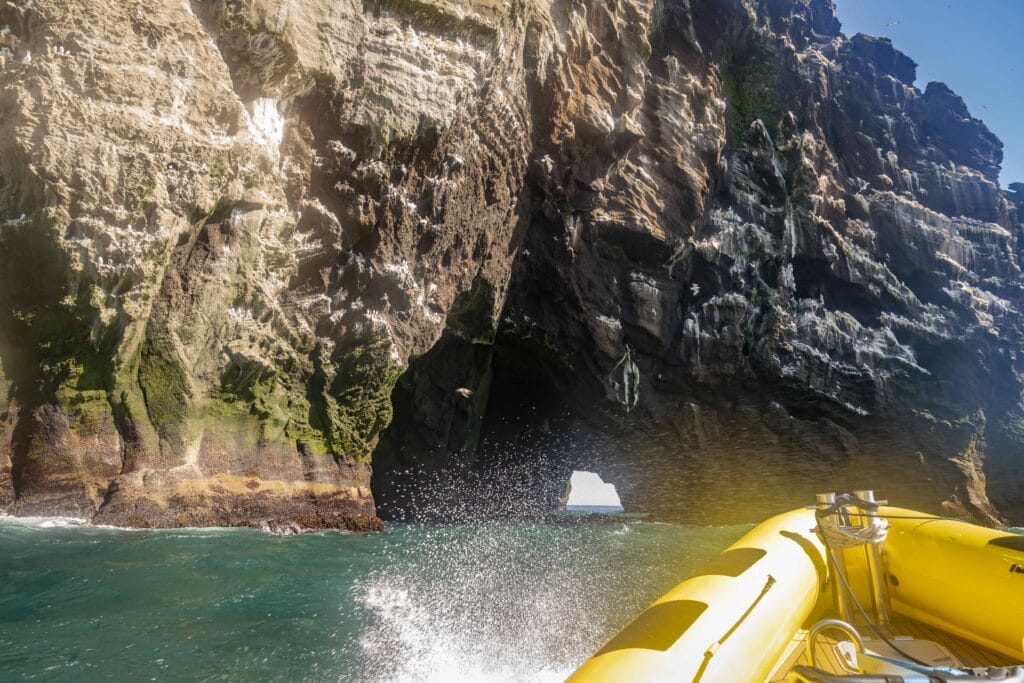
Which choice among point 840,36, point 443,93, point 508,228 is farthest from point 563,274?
point 840,36

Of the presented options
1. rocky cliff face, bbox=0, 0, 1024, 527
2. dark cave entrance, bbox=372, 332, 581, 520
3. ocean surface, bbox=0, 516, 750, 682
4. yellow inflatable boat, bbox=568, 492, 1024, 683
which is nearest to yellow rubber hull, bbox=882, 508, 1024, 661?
yellow inflatable boat, bbox=568, 492, 1024, 683

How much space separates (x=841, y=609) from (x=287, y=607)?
4.75 meters

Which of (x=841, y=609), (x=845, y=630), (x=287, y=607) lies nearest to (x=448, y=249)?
(x=287, y=607)

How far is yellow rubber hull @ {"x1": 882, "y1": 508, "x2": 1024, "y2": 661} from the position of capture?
2.96 metres

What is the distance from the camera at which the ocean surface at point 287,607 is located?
12.8 ft

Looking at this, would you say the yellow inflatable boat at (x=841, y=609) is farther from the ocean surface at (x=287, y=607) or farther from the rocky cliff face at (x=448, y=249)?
the rocky cliff face at (x=448, y=249)

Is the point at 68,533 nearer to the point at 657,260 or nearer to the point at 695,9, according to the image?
the point at 657,260

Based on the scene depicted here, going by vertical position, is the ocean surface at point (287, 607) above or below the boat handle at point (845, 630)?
below

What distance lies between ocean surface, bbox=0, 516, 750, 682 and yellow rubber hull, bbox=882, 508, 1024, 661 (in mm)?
2334

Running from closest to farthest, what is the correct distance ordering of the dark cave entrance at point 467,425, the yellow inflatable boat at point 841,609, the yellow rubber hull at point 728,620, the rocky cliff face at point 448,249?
the yellow rubber hull at point 728,620
the yellow inflatable boat at point 841,609
the rocky cliff face at point 448,249
the dark cave entrance at point 467,425

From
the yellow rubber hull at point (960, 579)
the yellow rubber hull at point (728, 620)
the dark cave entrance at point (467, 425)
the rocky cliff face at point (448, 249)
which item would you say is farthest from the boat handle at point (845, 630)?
the dark cave entrance at point (467, 425)

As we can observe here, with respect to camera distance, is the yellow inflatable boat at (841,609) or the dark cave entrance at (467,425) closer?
the yellow inflatable boat at (841,609)

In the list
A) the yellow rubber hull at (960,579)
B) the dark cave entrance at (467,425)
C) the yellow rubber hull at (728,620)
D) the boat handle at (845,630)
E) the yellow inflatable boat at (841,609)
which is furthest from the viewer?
the dark cave entrance at (467,425)

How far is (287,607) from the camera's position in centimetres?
548
